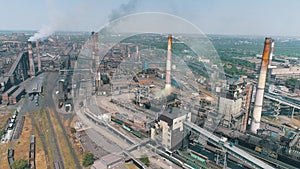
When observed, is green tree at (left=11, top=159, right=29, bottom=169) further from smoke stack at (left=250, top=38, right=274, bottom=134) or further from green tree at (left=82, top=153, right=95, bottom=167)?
smoke stack at (left=250, top=38, right=274, bottom=134)

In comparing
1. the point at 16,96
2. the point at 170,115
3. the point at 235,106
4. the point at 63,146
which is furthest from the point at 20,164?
the point at 235,106

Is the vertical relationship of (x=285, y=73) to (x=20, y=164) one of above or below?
above

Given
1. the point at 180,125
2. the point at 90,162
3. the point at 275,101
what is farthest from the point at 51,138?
the point at 275,101

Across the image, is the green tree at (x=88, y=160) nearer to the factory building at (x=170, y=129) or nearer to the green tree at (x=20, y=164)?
the green tree at (x=20, y=164)

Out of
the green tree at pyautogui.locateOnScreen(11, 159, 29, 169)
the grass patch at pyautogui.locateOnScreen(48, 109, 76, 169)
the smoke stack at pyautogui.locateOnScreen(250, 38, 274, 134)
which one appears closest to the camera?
the green tree at pyautogui.locateOnScreen(11, 159, 29, 169)

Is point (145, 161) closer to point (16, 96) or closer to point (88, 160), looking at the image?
point (88, 160)

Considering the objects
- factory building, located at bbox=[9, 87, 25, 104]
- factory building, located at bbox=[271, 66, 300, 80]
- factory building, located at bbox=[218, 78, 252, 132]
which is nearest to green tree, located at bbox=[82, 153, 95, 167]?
factory building, located at bbox=[218, 78, 252, 132]

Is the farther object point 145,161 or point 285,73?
point 285,73
